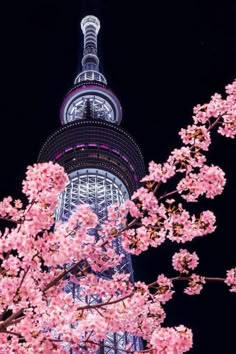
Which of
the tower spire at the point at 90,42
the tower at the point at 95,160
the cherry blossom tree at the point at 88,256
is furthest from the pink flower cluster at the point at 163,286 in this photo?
the tower spire at the point at 90,42

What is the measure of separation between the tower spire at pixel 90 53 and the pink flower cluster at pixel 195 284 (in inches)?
1314

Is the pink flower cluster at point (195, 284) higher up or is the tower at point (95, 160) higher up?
the tower at point (95, 160)

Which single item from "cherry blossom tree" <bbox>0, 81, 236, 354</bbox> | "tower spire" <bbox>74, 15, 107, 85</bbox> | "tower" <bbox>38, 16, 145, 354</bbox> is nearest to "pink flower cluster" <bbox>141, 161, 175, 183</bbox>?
"cherry blossom tree" <bbox>0, 81, 236, 354</bbox>

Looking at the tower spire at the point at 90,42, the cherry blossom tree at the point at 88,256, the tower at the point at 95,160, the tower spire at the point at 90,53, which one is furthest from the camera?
the tower spire at the point at 90,42

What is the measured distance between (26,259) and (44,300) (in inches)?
22.0

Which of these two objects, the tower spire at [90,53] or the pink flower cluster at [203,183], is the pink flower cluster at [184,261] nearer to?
the pink flower cluster at [203,183]

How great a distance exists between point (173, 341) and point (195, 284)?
2.83 feet

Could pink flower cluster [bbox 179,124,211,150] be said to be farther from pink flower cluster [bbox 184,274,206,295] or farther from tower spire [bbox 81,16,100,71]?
tower spire [bbox 81,16,100,71]

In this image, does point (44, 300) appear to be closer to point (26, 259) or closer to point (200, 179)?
point (26, 259)

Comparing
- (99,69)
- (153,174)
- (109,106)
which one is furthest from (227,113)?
(99,69)

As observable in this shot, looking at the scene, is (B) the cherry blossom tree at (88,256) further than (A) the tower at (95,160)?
No

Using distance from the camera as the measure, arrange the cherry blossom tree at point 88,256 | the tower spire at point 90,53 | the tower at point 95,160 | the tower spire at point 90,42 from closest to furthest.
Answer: the cherry blossom tree at point 88,256, the tower at point 95,160, the tower spire at point 90,53, the tower spire at point 90,42

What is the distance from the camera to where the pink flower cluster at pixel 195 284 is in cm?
587

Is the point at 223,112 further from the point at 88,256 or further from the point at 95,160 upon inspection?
the point at 95,160
